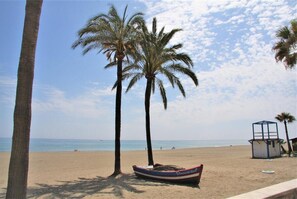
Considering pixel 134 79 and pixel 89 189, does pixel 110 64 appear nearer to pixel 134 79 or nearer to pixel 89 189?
pixel 134 79

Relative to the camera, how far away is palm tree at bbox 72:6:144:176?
15617mm

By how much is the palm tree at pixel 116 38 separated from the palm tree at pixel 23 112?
10824 mm

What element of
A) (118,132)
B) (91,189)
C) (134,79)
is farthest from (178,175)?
(134,79)

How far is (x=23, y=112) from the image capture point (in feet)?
15.0

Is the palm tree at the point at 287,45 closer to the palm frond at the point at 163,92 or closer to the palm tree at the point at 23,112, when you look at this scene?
the palm frond at the point at 163,92

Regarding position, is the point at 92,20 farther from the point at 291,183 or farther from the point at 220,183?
the point at 291,183

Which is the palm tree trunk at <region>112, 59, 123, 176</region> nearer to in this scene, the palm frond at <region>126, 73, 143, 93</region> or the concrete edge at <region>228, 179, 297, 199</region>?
the palm frond at <region>126, 73, 143, 93</region>

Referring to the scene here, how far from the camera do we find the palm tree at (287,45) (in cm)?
1507

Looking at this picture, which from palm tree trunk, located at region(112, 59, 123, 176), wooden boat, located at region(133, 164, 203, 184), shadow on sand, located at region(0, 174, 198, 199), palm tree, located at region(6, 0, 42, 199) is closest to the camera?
palm tree, located at region(6, 0, 42, 199)

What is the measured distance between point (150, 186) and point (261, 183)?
5.12m

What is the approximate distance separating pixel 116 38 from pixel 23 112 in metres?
11.8

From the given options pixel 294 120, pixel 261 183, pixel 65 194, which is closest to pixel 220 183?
pixel 261 183

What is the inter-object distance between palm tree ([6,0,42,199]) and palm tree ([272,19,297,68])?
45.2 feet

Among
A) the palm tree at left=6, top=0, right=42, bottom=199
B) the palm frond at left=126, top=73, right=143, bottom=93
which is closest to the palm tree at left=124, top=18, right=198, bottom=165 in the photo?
the palm frond at left=126, top=73, right=143, bottom=93
